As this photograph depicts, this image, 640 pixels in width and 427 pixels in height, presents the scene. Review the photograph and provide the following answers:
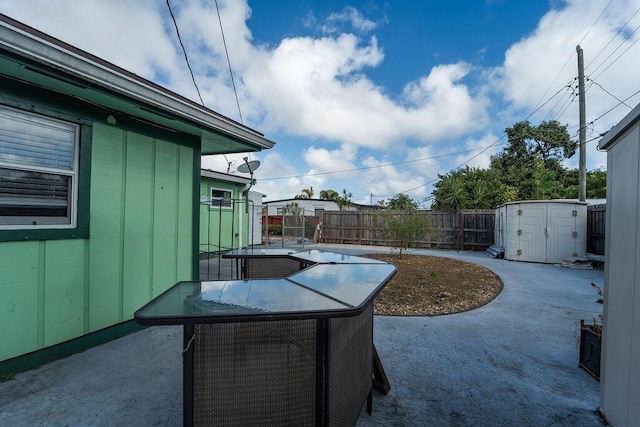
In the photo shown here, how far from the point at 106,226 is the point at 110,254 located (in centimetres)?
31

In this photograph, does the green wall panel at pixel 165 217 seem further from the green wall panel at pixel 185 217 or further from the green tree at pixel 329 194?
the green tree at pixel 329 194

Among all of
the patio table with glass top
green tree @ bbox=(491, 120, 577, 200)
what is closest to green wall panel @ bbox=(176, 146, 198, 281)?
the patio table with glass top

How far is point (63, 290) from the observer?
2.74m

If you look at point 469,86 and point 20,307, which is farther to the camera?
point 469,86

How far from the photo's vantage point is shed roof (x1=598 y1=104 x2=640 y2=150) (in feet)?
5.49

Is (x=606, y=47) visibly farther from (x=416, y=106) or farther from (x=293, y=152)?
(x=293, y=152)

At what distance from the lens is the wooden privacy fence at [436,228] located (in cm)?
1235

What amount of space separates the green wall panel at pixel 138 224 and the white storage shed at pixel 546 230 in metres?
10.2

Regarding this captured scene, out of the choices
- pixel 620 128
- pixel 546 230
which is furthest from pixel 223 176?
pixel 546 230

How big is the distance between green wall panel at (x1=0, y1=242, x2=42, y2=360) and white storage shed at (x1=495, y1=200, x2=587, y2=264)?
36.4ft

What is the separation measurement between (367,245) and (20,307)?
13424mm

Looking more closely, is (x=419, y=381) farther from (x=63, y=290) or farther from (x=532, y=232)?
(x=532, y=232)

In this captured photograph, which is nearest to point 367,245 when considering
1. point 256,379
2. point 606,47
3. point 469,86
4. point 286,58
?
point 469,86

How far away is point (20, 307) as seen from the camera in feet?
8.13
